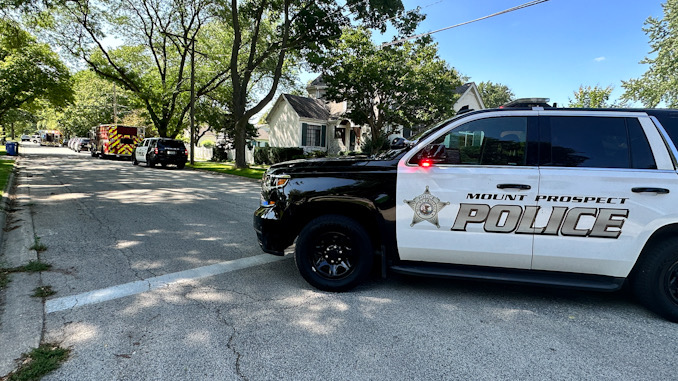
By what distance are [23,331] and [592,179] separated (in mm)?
5089

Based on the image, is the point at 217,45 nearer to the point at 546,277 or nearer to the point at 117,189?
the point at 117,189

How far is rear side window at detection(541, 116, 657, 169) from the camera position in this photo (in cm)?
348

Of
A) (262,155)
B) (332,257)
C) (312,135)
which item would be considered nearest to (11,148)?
(262,155)

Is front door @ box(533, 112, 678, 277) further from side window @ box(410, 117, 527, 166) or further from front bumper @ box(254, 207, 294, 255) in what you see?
front bumper @ box(254, 207, 294, 255)

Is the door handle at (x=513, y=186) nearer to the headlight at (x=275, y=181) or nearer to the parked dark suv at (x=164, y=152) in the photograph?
the headlight at (x=275, y=181)

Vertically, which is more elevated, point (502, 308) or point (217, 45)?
point (217, 45)

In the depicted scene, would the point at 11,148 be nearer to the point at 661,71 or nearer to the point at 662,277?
the point at 662,277

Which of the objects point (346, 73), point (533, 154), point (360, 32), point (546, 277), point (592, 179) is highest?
point (360, 32)

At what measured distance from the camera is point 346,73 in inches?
787

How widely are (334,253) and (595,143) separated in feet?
9.17

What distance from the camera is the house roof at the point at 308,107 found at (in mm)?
29812

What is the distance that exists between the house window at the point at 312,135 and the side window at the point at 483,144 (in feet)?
86.9

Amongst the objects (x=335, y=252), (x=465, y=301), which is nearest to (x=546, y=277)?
(x=465, y=301)

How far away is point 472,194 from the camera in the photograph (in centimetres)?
358
